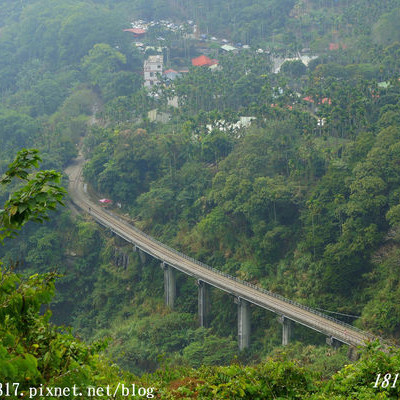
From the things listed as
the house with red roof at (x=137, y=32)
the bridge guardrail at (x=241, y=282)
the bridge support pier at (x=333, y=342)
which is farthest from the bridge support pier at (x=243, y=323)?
the house with red roof at (x=137, y=32)

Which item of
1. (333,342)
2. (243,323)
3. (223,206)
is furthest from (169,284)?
(333,342)

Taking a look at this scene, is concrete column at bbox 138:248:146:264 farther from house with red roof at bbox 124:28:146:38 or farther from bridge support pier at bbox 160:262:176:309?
house with red roof at bbox 124:28:146:38

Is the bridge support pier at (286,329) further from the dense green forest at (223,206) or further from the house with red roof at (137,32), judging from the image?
the house with red roof at (137,32)

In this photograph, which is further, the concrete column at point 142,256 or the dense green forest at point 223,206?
the concrete column at point 142,256

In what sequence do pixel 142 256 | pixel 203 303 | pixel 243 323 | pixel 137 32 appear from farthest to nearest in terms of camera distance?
pixel 137 32
pixel 142 256
pixel 203 303
pixel 243 323

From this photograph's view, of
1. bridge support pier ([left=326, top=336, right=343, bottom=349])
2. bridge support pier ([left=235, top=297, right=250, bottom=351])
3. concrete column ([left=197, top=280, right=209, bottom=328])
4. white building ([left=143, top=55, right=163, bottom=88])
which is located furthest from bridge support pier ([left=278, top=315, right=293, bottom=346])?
white building ([left=143, top=55, right=163, bottom=88])

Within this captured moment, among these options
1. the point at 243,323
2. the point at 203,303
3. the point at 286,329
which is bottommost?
the point at 203,303

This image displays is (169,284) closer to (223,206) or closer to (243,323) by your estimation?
(223,206)
